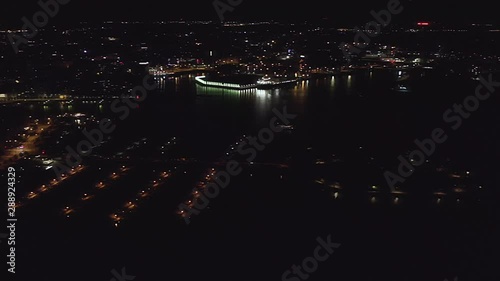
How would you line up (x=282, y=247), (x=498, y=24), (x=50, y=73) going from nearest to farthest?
(x=282, y=247), (x=50, y=73), (x=498, y=24)

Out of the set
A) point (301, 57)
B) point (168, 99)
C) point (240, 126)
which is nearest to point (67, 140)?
point (240, 126)

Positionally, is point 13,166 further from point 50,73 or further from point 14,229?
point 50,73

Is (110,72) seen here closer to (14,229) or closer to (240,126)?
(240,126)

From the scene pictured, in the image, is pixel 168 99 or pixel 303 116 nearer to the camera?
pixel 303 116

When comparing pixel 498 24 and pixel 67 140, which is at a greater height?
pixel 498 24

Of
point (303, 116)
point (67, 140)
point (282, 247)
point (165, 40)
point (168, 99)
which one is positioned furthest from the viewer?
point (165, 40)

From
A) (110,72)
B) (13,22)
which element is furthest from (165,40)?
(110,72)
